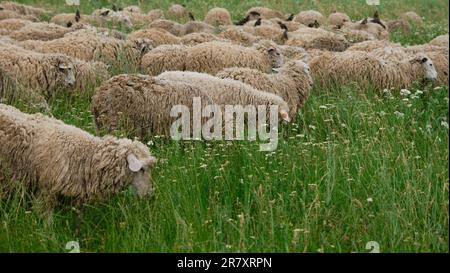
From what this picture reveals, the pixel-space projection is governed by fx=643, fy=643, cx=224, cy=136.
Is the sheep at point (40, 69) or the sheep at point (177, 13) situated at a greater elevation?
the sheep at point (177, 13)

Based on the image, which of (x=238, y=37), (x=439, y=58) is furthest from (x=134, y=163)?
(x=238, y=37)

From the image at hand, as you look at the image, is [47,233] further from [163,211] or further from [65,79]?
[65,79]

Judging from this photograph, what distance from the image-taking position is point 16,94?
7035 millimetres

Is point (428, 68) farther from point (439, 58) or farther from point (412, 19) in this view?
point (412, 19)

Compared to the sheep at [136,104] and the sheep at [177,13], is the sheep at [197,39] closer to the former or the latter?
the sheep at [136,104]

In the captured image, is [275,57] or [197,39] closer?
[275,57]

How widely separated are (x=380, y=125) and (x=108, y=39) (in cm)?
547

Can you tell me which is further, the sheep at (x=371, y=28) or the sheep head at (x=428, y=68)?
the sheep at (x=371, y=28)

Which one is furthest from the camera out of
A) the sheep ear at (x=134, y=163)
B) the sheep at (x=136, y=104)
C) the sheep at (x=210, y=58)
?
the sheep at (x=210, y=58)

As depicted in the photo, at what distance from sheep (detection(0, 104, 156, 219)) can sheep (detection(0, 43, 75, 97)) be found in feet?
10.0

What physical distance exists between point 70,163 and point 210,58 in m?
4.39

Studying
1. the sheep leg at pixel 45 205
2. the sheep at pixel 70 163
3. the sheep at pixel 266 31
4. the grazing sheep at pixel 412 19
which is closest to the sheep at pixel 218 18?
the sheep at pixel 266 31

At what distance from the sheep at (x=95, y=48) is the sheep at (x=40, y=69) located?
1.36m

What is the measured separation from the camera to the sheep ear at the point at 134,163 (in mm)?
4770
